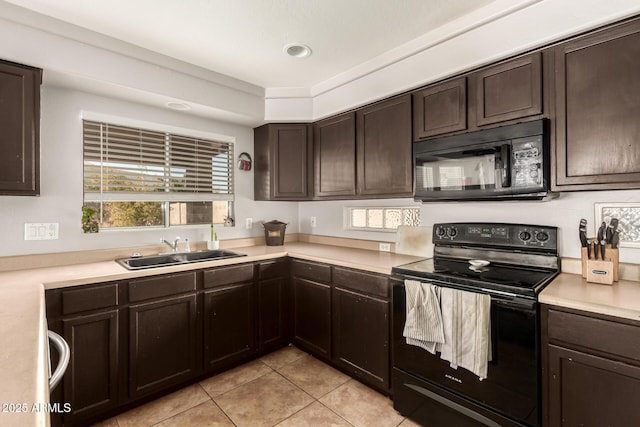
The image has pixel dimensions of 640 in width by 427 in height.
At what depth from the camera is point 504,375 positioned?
1.56 metres

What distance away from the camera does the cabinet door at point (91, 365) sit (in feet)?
5.94

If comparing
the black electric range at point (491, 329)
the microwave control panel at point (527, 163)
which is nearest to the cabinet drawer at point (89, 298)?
the black electric range at point (491, 329)

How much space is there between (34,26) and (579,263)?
139 inches

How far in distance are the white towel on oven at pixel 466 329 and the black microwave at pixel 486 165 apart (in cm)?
64

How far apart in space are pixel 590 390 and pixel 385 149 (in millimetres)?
1820

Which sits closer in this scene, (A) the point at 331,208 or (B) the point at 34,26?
(B) the point at 34,26

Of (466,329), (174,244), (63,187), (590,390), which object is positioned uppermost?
(63,187)

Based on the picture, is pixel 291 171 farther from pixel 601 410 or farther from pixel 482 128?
pixel 601 410

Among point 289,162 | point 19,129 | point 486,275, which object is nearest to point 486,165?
point 486,275

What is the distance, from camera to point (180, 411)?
2.04 meters

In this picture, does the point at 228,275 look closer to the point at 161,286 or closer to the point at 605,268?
the point at 161,286

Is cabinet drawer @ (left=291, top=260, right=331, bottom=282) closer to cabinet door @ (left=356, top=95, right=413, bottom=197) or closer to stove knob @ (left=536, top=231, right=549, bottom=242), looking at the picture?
cabinet door @ (left=356, top=95, right=413, bottom=197)

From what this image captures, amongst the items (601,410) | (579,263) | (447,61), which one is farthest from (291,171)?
(601,410)

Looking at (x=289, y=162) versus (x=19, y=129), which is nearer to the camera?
(x=19, y=129)
